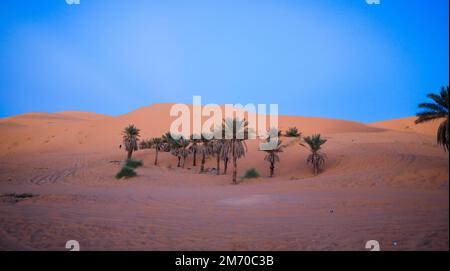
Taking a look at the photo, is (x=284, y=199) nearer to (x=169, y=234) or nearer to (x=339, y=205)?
(x=339, y=205)

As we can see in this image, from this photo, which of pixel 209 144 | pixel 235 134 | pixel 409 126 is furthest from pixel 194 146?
pixel 409 126

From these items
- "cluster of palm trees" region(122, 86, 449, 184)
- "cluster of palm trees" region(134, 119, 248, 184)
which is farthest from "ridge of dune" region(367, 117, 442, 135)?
"cluster of palm trees" region(134, 119, 248, 184)

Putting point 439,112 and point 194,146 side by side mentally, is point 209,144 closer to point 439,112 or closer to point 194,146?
point 194,146

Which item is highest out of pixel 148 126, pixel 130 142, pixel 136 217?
pixel 148 126

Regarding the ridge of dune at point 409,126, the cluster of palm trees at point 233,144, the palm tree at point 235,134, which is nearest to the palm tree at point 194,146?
the cluster of palm trees at point 233,144

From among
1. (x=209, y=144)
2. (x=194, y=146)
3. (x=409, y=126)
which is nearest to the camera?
(x=209, y=144)

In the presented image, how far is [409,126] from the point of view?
9350 centimetres

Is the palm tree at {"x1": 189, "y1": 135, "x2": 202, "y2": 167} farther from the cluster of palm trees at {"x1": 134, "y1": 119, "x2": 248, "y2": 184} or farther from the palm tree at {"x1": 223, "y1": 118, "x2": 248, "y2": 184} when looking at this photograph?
the palm tree at {"x1": 223, "y1": 118, "x2": 248, "y2": 184}

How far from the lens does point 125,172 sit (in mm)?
28156

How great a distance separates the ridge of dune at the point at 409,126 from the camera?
82.9 m

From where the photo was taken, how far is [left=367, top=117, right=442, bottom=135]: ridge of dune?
82906 mm

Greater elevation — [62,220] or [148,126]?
[148,126]

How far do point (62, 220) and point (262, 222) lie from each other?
7.43 m
